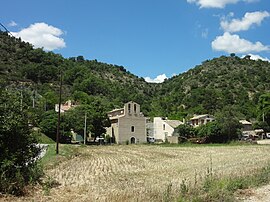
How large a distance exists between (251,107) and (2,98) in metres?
109

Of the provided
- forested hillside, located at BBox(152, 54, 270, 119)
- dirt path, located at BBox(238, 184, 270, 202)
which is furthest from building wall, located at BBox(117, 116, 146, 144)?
dirt path, located at BBox(238, 184, 270, 202)

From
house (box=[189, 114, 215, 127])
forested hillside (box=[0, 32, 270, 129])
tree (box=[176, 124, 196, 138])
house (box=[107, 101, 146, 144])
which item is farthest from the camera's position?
forested hillside (box=[0, 32, 270, 129])

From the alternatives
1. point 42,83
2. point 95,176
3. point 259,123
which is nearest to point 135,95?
point 42,83

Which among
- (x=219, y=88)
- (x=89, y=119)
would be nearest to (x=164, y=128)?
(x=89, y=119)

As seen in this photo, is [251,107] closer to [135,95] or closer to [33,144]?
[135,95]

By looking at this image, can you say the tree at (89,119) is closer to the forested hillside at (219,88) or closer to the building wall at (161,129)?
the building wall at (161,129)

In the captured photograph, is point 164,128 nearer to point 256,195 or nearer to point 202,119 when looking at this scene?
point 202,119

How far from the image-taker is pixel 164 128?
90750mm

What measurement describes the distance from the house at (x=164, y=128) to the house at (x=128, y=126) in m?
7.52

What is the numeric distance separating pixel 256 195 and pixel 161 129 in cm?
7961

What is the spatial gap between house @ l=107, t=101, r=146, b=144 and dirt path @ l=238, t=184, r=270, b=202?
65.8m

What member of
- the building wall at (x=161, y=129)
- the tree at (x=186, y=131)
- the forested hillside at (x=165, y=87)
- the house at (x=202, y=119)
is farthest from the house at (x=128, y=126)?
the forested hillside at (x=165, y=87)

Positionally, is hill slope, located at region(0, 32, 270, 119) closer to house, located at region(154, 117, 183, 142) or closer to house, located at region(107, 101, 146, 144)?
house, located at region(154, 117, 183, 142)

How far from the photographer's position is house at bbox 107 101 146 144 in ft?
262
